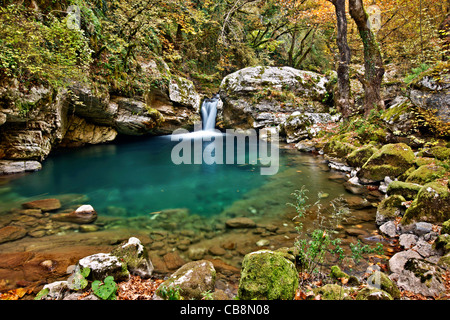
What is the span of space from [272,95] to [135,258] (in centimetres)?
1343

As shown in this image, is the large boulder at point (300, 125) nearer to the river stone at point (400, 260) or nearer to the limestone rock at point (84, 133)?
the river stone at point (400, 260)

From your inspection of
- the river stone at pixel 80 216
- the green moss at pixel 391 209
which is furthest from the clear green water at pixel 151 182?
the green moss at pixel 391 209

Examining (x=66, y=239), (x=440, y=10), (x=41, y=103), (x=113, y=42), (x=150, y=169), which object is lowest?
(x=66, y=239)

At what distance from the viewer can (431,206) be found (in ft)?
12.1

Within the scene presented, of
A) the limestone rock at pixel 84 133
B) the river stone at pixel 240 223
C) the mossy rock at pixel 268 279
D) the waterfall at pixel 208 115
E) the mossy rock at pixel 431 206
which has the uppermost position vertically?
the waterfall at pixel 208 115

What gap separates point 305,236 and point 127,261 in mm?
3050

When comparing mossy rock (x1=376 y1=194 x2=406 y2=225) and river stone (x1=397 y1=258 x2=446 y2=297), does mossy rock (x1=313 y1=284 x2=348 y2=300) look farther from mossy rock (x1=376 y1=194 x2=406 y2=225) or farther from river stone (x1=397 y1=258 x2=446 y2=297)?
mossy rock (x1=376 y1=194 x2=406 y2=225)

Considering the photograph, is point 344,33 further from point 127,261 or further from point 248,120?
point 127,261

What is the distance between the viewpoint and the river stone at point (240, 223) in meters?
4.61

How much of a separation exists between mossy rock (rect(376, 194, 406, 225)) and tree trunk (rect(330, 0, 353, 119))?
7.72 metres

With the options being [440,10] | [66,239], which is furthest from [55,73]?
[440,10]

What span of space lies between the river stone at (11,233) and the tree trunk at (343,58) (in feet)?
41.4

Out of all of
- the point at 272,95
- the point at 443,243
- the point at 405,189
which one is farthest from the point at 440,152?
the point at 272,95
